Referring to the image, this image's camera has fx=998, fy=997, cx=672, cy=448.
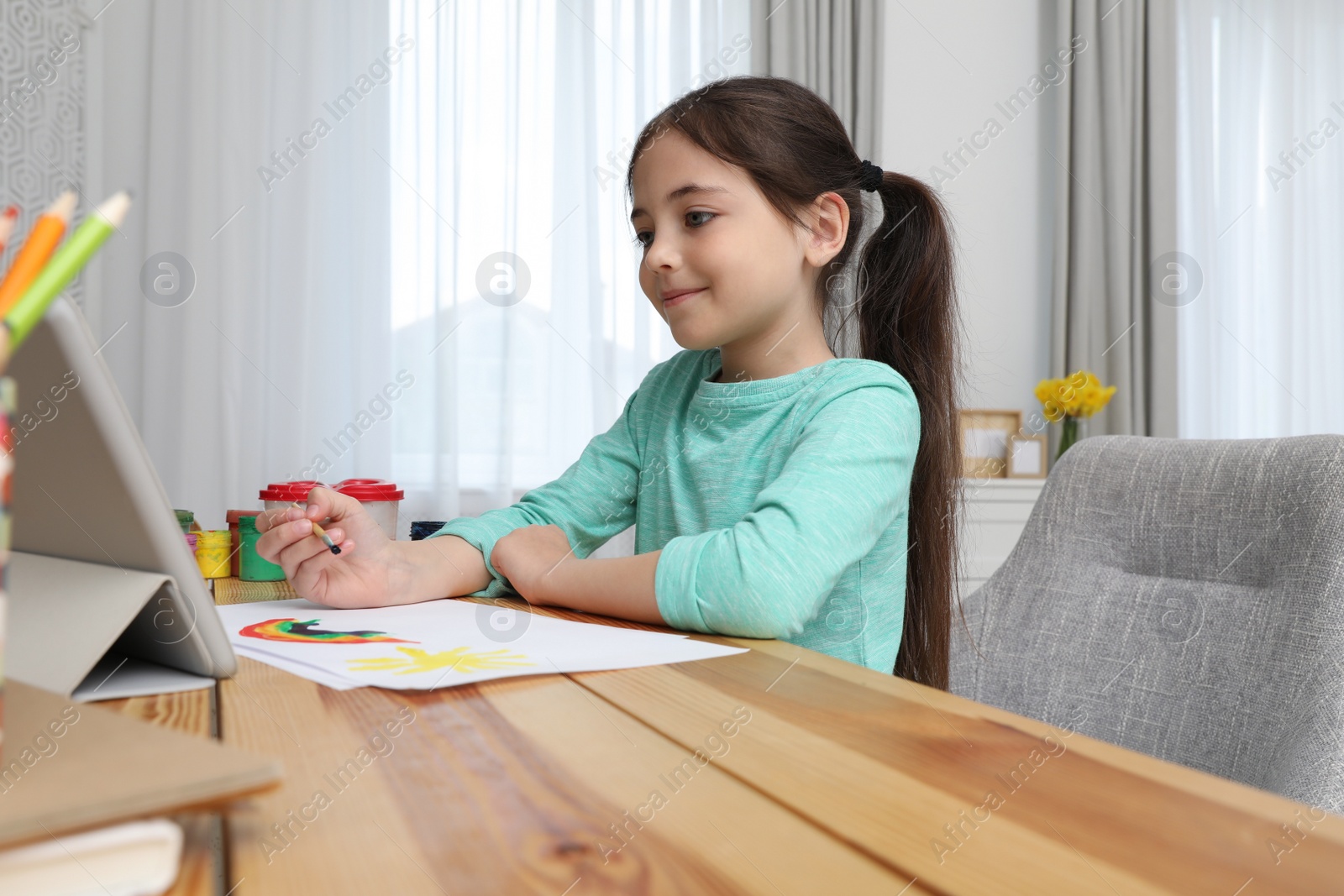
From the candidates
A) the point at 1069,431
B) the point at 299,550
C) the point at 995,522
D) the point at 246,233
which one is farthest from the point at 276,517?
the point at 1069,431

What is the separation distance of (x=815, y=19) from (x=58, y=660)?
→ 2760 mm

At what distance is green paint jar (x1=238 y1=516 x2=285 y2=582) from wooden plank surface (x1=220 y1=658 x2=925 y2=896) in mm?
569

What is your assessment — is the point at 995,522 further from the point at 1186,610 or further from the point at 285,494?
the point at 285,494

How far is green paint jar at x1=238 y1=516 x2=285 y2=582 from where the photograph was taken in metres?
0.95

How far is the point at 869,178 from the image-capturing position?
110 cm

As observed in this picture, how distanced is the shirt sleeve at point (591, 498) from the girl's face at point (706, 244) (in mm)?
151

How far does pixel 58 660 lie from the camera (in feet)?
1.38

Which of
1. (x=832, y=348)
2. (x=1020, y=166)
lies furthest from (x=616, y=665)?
(x=1020, y=166)

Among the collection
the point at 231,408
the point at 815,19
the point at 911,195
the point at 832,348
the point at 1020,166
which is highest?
the point at 815,19

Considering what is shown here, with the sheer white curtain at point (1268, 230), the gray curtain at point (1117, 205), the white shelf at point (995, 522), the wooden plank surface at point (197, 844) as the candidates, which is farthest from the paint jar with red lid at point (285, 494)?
the sheer white curtain at point (1268, 230)

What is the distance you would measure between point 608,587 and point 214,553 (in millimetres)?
485

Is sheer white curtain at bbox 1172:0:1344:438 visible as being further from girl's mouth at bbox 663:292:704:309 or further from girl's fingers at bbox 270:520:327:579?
girl's fingers at bbox 270:520:327:579

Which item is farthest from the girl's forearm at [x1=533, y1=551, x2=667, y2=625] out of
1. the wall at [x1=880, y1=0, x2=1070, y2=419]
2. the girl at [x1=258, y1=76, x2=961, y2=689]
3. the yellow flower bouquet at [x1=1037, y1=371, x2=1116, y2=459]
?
the wall at [x1=880, y1=0, x2=1070, y2=419]

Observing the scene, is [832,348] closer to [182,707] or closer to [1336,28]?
[182,707]
